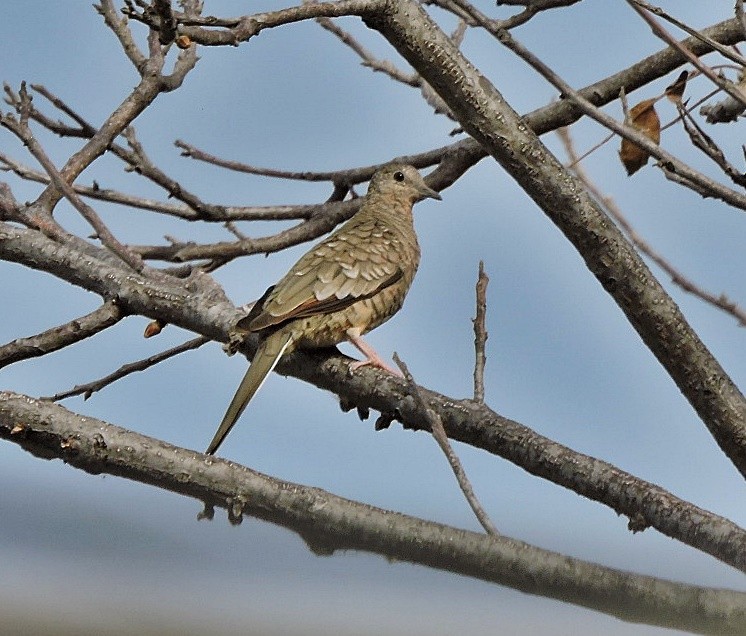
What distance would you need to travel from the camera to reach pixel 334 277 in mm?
4492

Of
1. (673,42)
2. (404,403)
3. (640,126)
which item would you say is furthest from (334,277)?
(673,42)

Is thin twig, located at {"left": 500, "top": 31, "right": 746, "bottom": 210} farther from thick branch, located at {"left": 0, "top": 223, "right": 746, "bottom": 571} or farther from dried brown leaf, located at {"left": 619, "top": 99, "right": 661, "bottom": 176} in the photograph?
thick branch, located at {"left": 0, "top": 223, "right": 746, "bottom": 571}

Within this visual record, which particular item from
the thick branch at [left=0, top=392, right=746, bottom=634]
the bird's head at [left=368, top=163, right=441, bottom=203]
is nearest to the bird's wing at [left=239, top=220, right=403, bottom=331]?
the bird's head at [left=368, top=163, right=441, bottom=203]

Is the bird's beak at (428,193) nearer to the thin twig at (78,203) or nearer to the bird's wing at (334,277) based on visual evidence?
the bird's wing at (334,277)

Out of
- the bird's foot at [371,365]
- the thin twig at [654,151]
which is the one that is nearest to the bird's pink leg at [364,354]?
the bird's foot at [371,365]

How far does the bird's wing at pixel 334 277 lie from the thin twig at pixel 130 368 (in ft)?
1.01

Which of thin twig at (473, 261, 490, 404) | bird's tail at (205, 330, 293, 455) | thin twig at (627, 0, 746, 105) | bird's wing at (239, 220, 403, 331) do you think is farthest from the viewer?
bird's wing at (239, 220, 403, 331)

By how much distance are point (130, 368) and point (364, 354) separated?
978 mm

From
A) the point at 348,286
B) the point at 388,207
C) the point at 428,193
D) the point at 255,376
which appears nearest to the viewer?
the point at 255,376

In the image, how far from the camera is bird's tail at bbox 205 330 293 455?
3.64 m

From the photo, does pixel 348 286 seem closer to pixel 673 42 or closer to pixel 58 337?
pixel 58 337

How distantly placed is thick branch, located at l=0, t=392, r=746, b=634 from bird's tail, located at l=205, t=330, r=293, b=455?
51.2 inches

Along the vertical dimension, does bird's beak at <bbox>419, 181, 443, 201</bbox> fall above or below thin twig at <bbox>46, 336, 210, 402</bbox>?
above

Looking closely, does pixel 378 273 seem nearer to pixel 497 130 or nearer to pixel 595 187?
pixel 497 130
